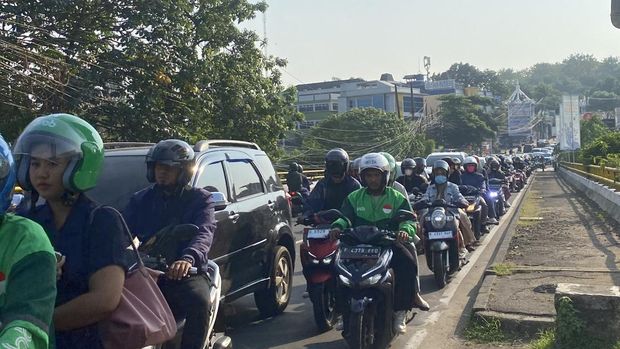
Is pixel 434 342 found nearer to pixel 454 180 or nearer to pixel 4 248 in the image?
pixel 4 248

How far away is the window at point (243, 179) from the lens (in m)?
7.03

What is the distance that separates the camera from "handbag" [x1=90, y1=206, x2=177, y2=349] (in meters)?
2.62

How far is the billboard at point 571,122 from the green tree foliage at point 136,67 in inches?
817

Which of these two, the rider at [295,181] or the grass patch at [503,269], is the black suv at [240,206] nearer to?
the grass patch at [503,269]

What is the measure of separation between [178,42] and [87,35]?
7.43 ft

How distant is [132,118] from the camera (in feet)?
59.1

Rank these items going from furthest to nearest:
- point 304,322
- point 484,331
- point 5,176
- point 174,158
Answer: point 304,322, point 484,331, point 174,158, point 5,176

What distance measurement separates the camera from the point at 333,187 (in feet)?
26.2

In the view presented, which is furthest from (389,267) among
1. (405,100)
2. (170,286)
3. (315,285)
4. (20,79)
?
(405,100)

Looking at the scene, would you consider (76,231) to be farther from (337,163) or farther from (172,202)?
(337,163)

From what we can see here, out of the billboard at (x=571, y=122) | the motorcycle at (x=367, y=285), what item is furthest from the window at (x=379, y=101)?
the motorcycle at (x=367, y=285)

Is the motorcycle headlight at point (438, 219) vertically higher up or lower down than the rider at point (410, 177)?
lower down

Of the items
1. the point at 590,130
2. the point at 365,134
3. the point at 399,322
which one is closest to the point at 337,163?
the point at 399,322

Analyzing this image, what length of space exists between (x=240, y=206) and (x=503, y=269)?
13.7 ft
